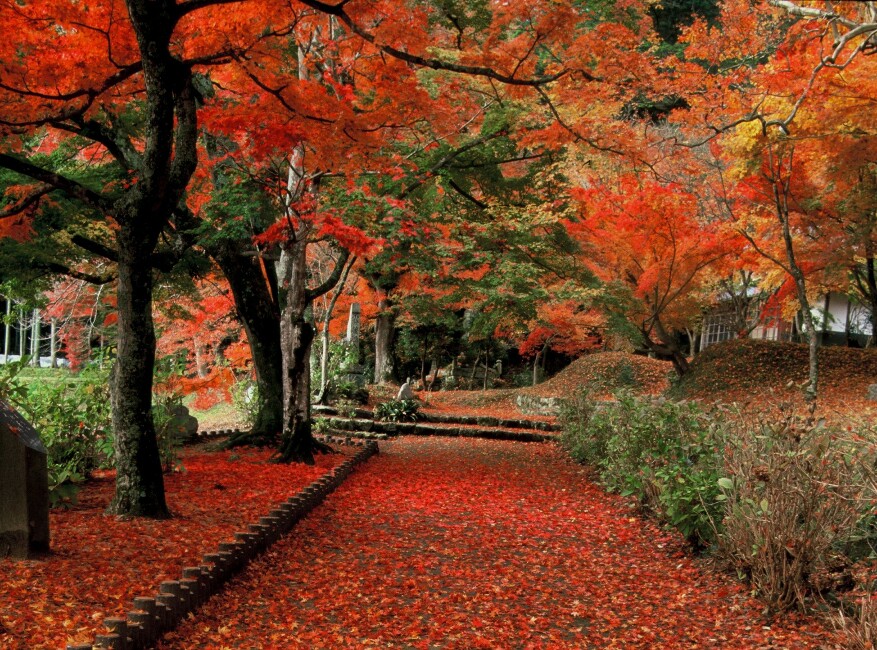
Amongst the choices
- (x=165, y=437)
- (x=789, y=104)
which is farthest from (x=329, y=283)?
(x=789, y=104)

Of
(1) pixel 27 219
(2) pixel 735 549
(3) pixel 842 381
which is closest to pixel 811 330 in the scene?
(3) pixel 842 381

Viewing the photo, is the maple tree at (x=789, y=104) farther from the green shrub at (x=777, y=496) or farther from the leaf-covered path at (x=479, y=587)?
the leaf-covered path at (x=479, y=587)

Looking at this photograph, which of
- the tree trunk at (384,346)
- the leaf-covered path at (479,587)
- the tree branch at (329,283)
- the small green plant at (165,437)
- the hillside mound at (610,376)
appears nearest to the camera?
the leaf-covered path at (479,587)

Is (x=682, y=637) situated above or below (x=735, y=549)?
below

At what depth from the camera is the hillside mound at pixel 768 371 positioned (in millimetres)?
16766

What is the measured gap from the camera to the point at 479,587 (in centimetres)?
539

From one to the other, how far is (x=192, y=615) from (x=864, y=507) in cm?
394

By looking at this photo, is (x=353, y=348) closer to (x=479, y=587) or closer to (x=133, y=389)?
(x=133, y=389)

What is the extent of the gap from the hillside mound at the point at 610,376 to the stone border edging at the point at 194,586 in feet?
52.4

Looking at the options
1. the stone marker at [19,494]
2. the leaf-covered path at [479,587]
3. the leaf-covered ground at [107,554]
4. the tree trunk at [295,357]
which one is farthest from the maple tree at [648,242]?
the stone marker at [19,494]

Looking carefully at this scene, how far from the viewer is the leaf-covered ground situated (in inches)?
141

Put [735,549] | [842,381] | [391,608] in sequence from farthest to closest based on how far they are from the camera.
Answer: [842,381] < [735,549] < [391,608]

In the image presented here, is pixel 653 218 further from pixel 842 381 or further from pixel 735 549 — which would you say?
pixel 735 549

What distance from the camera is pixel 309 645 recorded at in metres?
4.03
